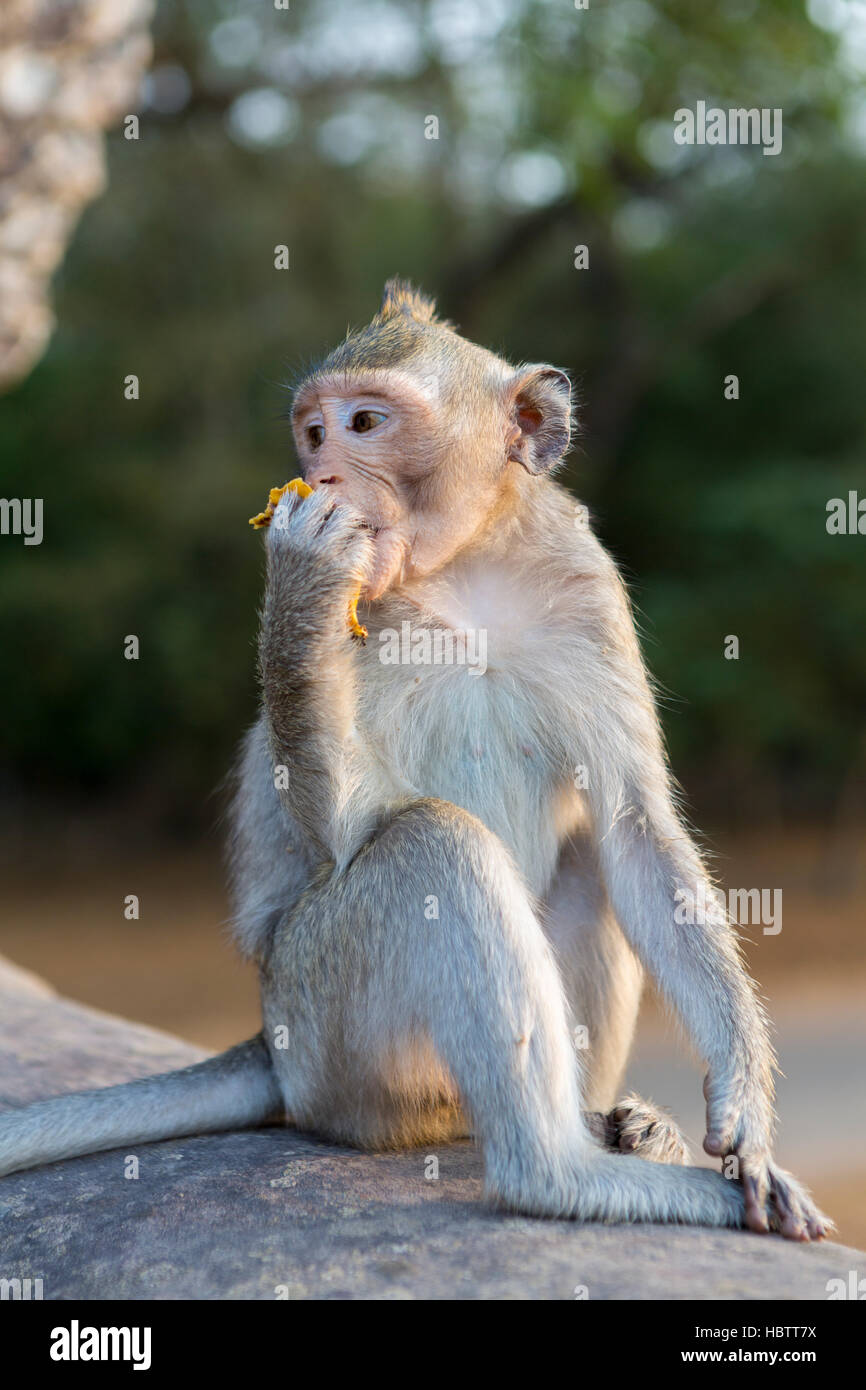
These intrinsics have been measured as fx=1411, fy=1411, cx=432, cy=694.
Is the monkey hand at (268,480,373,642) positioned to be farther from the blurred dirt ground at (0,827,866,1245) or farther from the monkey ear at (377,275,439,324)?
the blurred dirt ground at (0,827,866,1245)

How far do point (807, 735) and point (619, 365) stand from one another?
516 cm

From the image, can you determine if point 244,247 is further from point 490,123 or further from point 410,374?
point 410,374

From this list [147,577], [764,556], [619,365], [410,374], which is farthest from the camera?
[619,365]

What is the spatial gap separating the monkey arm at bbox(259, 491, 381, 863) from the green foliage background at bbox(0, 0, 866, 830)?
11094 mm

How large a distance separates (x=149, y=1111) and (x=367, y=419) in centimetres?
198

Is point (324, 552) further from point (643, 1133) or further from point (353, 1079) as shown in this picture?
point (643, 1133)

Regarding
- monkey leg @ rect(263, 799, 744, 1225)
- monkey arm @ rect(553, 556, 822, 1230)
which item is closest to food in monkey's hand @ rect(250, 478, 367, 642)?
monkey leg @ rect(263, 799, 744, 1225)

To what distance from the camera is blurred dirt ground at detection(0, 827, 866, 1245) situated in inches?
359

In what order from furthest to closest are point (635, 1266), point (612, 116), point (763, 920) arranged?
point (763, 920), point (612, 116), point (635, 1266)

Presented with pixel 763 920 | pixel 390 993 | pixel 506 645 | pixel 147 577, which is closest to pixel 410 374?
pixel 506 645

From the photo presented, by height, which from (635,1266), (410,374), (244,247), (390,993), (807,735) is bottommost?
(635,1266)

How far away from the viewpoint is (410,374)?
12.1 feet

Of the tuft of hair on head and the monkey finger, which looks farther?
the tuft of hair on head

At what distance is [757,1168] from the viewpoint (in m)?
3.45
